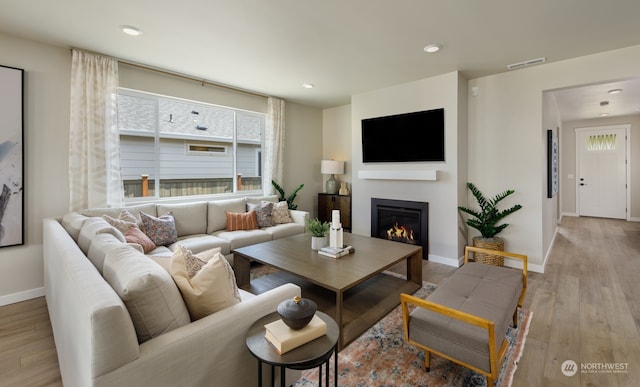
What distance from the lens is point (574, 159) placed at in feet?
25.0

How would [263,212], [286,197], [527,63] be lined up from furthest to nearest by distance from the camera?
[286,197], [263,212], [527,63]

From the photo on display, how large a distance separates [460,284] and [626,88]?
16.3 ft

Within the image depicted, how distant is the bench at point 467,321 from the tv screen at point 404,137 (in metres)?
2.28

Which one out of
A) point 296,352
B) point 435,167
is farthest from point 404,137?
point 296,352

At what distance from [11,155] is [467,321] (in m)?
4.08

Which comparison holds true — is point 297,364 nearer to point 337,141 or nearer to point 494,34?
point 494,34

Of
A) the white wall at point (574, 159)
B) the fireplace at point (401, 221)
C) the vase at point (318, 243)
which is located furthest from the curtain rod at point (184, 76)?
the white wall at point (574, 159)

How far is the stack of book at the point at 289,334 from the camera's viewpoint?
1193 mm

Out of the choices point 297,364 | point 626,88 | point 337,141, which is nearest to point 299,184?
point 337,141

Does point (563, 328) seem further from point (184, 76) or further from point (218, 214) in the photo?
point (184, 76)

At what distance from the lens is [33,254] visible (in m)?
3.04

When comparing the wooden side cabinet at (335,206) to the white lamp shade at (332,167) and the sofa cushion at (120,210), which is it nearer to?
the white lamp shade at (332,167)

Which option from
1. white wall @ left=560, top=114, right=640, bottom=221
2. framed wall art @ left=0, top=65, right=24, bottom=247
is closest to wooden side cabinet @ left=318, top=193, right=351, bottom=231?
framed wall art @ left=0, top=65, right=24, bottom=247

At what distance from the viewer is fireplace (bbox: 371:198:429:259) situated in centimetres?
421
